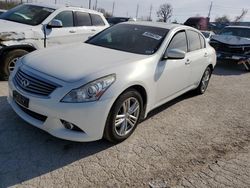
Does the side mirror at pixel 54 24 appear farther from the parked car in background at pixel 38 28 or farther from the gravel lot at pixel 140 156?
the gravel lot at pixel 140 156

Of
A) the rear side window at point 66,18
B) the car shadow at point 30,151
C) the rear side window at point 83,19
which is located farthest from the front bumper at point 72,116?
the rear side window at point 83,19

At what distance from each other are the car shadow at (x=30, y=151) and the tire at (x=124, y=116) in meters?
0.21

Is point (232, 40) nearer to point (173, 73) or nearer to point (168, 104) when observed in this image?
point (168, 104)

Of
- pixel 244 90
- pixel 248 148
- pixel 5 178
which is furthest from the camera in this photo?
pixel 244 90

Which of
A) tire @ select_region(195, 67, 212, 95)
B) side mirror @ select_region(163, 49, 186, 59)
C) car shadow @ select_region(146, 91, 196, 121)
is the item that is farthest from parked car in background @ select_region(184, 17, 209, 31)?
side mirror @ select_region(163, 49, 186, 59)

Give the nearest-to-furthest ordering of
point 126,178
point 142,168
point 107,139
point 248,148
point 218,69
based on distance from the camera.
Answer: point 126,178, point 142,168, point 107,139, point 248,148, point 218,69

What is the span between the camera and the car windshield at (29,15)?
6070 mm

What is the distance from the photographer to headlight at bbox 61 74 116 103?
120 inches

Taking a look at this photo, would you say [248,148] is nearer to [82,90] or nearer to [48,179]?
[82,90]

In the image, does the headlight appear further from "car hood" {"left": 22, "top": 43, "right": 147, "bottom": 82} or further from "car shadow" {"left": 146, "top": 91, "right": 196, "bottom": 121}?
"car shadow" {"left": 146, "top": 91, "right": 196, "bottom": 121}

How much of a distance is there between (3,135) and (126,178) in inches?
69.1

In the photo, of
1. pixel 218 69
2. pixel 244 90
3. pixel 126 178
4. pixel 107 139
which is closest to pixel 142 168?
pixel 126 178

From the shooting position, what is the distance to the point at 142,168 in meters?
3.20

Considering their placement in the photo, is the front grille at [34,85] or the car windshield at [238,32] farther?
the car windshield at [238,32]
